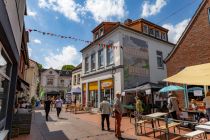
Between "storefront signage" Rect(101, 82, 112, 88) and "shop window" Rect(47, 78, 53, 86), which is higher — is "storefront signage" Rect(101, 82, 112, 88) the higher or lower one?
the lower one

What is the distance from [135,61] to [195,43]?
6525mm

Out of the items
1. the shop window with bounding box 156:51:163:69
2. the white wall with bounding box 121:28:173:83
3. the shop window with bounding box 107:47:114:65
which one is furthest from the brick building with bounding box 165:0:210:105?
the shop window with bounding box 156:51:163:69

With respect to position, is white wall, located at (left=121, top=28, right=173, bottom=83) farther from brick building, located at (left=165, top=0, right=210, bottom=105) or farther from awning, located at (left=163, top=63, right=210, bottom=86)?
awning, located at (left=163, top=63, right=210, bottom=86)

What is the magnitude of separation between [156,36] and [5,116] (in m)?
18.8

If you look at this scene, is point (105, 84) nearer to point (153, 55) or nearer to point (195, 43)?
point (153, 55)

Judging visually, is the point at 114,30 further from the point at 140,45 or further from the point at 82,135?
the point at 82,135

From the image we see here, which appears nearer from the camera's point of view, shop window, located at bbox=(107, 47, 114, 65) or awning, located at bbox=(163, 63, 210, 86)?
awning, located at bbox=(163, 63, 210, 86)

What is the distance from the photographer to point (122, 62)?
16672 mm

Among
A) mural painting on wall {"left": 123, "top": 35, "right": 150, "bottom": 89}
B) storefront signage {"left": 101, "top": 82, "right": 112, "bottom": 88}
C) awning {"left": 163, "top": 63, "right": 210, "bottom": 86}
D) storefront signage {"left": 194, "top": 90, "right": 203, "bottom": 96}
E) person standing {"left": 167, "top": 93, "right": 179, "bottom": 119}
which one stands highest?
mural painting on wall {"left": 123, "top": 35, "right": 150, "bottom": 89}

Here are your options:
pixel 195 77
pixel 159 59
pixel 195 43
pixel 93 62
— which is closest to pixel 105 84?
pixel 93 62

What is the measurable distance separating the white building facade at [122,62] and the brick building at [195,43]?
4.67 meters

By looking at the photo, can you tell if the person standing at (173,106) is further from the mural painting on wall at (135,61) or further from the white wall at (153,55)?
the white wall at (153,55)

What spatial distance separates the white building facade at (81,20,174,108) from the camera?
16859 mm

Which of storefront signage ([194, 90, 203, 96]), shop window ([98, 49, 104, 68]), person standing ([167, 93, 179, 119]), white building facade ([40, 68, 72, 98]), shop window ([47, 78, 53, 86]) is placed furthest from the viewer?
shop window ([47, 78, 53, 86])
